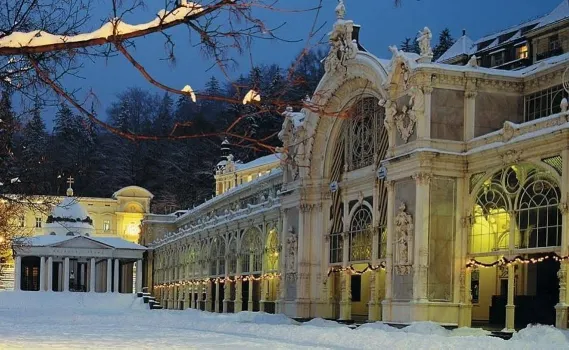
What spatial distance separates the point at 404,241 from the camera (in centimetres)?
4084

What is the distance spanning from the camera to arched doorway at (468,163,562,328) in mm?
35062

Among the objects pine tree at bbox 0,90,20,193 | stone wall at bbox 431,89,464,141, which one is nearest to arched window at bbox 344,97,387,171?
stone wall at bbox 431,89,464,141

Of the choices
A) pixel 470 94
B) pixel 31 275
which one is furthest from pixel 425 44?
pixel 31 275

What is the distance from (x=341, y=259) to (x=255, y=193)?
1247 inches

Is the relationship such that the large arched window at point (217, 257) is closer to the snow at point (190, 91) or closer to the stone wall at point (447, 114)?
the stone wall at point (447, 114)

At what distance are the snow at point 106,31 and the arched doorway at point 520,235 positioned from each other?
28078 millimetres

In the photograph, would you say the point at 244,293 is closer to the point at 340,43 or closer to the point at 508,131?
the point at 340,43

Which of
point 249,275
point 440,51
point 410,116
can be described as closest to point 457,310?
point 410,116

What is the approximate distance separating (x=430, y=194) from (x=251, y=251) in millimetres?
28299

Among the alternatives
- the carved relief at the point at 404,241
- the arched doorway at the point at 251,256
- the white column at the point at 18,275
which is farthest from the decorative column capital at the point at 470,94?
the white column at the point at 18,275

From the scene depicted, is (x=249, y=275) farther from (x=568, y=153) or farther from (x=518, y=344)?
(x=518, y=344)

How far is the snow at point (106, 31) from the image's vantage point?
8375 millimetres

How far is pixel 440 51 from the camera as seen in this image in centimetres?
10281

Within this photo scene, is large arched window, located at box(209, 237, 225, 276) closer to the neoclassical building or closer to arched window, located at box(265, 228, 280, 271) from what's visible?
arched window, located at box(265, 228, 280, 271)
